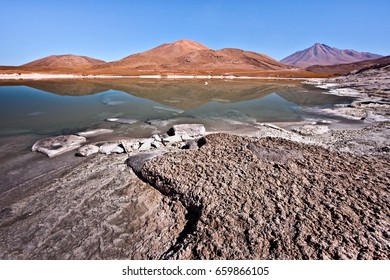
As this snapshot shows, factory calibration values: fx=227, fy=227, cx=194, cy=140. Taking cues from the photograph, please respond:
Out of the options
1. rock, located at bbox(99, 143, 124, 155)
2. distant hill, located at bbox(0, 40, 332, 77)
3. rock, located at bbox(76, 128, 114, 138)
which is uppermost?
distant hill, located at bbox(0, 40, 332, 77)

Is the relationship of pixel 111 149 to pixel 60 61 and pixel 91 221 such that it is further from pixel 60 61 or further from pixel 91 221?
pixel 60 61

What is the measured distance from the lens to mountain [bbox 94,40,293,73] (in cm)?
9075

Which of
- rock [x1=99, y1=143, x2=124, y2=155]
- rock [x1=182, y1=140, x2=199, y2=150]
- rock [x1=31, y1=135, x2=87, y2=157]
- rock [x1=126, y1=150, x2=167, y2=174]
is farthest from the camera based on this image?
rock [x1=31, y1=135, x2=87, y2=157]

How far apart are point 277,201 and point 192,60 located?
331ft

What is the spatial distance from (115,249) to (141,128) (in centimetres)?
716

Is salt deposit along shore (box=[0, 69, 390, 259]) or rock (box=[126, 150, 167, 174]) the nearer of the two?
salt deposit along shore (box=[0, 69, 390, 259])

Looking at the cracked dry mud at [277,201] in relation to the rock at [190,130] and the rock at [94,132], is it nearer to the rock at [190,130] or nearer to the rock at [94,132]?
the rock at [190,130]

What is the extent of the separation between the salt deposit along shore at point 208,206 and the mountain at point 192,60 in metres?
82.8

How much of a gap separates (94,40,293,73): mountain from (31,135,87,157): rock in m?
80.5

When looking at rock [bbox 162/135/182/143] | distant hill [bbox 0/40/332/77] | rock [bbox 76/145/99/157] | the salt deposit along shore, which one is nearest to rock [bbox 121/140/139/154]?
the salt deposit along shore

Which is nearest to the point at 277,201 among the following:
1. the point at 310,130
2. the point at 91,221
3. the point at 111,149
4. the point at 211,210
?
the point at 211,210

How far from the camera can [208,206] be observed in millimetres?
3979

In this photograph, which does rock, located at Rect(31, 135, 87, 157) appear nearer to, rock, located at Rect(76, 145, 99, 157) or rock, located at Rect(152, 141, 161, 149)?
rock, located at Rect(76, 145, 99, 157)

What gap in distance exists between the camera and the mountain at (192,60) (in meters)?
90.8
